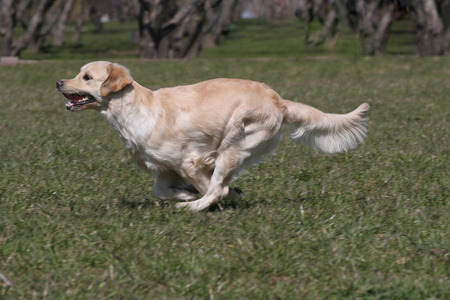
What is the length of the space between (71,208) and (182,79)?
12996 millimetres

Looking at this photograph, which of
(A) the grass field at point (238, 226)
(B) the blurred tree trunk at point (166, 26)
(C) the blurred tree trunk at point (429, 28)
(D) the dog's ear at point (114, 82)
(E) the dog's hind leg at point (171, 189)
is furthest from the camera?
(B) the blurred tree trunk at point (166, 26)

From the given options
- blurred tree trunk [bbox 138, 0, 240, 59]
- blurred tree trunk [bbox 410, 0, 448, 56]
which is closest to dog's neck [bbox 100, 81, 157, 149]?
blurred tree trunk [bbox 138, 0, 240, 59]

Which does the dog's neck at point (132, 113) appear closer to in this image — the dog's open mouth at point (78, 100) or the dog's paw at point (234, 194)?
the dog's open mouth at point (78, 100)

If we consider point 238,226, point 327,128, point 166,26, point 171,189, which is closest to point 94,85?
point 171,189

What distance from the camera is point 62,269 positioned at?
Answer: 14.9ft

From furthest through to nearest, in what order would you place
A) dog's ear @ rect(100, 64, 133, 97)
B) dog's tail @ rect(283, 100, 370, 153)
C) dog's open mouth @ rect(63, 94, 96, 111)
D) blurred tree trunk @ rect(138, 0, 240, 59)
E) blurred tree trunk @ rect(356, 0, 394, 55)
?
1. blurred tree trunk @ rect(356, 0, 394, 55)
2. blurred tree trunk @ rect(138, 0, 240, 59)
3. dog's tail @ rect(283, 100, 370, 153)
4. dog's open mouth @ rect(63, 94, 96, 111)
5. dog's ear @ rect(100, 64, 133, 97)

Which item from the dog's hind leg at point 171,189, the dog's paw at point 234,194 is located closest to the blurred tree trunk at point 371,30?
the dog's paw at point 234,194

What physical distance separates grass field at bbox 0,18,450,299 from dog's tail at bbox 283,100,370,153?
0.50 m

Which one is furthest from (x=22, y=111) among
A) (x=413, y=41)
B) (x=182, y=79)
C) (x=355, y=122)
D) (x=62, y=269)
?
(x=413, y=41)

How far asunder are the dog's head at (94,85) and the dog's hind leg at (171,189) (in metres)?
0.82

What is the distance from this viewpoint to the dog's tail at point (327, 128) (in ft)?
20.5

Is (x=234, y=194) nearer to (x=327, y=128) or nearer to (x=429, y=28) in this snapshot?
(x=327, y=128)

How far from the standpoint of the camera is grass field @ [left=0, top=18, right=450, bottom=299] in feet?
14.2

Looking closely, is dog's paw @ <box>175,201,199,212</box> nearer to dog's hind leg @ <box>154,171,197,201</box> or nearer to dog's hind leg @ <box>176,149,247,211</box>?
dog's hind leg @ <box>176,149,247,211</box>
